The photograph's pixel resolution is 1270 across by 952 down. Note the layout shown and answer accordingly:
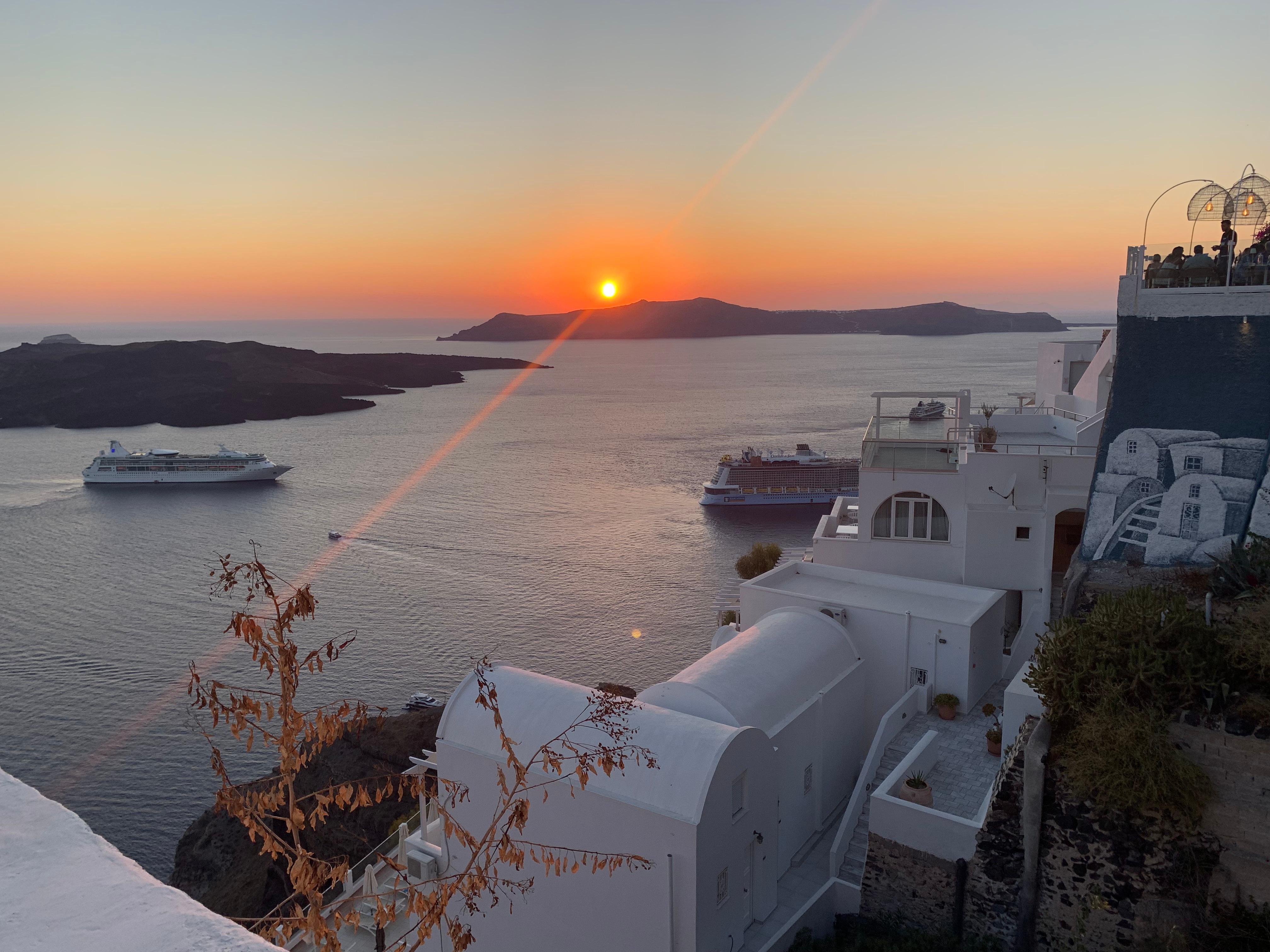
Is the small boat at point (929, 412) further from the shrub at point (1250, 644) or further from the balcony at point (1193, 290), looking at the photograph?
the shrub at point (1250, 644)

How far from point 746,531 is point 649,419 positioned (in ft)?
157

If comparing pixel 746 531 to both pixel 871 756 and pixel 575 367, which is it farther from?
pixel 575 367

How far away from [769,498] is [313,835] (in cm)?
3682

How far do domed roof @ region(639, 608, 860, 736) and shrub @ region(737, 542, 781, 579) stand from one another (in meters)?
9.01

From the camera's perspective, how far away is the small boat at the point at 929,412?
66.7ft

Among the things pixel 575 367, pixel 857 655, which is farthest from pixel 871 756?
pixel 575 367

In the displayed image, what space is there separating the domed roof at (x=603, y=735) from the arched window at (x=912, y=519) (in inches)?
319

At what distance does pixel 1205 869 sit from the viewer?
8.02 metres

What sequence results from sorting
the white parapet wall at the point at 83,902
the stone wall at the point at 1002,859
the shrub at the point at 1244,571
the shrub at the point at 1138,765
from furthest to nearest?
1. the shrub at the point at 1244,571
2. the stone wall at the point at 1002,859
3. the shrub at the point at 1138,765
4. the white parapet wall at the point at 83,902

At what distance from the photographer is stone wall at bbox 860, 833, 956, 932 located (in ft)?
33.8

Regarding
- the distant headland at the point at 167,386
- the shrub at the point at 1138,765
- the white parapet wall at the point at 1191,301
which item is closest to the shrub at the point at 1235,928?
the shrub at the point at 1138,765

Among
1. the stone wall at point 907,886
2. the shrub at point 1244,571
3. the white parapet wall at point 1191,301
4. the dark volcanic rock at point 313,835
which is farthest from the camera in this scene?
the dark volcanic rock at point 313,835

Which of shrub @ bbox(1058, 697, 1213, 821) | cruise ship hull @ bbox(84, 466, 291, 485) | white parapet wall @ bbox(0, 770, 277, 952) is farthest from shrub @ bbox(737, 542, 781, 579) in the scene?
cruise ship hull @ bbox(84, 466, 291, 485)

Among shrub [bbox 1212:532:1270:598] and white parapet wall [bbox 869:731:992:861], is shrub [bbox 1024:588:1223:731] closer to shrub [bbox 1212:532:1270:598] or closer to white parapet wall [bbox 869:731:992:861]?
shrub [bbox 1212:532:1270:598]
